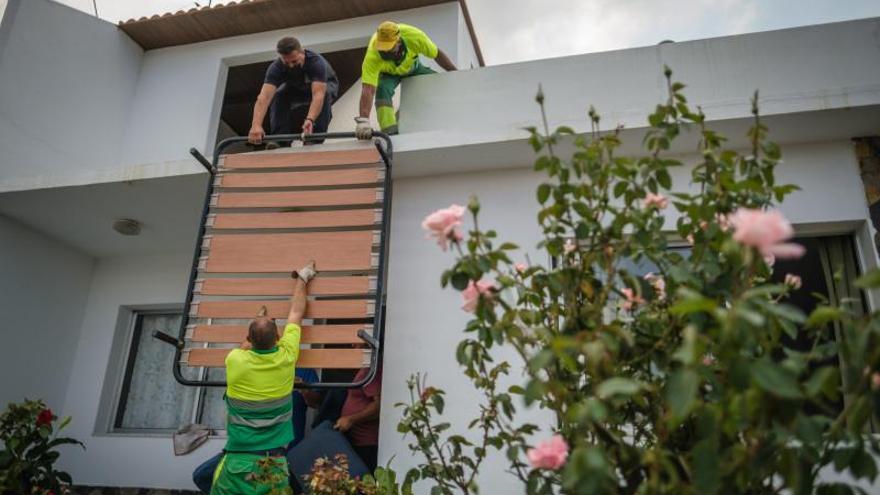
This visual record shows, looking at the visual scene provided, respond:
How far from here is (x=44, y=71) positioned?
5.76 metres

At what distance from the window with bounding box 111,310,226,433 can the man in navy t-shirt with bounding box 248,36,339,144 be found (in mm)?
2276

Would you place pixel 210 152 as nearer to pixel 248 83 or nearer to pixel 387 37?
pixel 248 83

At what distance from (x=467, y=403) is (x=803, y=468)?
2320 mm

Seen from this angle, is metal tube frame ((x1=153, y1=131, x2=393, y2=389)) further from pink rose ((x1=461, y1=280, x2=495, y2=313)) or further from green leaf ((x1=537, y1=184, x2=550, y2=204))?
green leaf ((x1=537, y1=184, x2=550, y2=204))

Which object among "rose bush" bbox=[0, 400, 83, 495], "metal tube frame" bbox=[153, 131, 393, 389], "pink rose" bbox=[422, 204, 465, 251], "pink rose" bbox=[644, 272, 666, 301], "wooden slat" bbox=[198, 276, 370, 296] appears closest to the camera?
"pink rose" bbox=[422, 204, 465, 251]

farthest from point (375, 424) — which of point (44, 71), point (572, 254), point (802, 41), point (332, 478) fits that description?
point (44, 71)

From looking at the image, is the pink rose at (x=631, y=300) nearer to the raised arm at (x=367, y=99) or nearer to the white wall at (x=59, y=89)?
the raised arm at (x=367, y=99)

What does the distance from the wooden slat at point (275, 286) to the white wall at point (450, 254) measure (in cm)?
35

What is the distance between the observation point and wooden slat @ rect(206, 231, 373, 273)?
3912 mm

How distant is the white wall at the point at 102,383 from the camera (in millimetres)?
5043

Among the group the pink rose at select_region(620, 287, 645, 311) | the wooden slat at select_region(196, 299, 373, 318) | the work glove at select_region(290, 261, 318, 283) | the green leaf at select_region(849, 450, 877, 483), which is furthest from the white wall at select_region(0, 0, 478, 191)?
the green leaf at select_region(849, 450, 877, 483)

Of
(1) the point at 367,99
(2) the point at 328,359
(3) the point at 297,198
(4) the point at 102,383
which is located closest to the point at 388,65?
(1) the point at 367,99

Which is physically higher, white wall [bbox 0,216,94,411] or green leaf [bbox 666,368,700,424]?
white wall [bbox 0,216,94,411]

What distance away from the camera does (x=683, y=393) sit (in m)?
1.21
